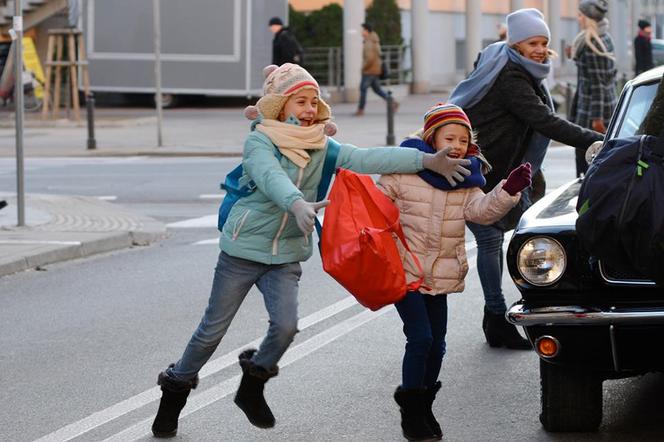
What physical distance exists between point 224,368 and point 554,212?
215 cm

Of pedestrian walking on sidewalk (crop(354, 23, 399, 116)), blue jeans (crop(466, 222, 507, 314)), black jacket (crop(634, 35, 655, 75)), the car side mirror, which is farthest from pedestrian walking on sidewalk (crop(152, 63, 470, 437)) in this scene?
black jacket (crop(634, 35, 655, 75))

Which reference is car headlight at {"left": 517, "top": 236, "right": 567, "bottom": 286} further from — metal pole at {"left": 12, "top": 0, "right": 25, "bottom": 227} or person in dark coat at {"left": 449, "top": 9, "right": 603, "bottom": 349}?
metal pole at {"left": 12, "top": 0, "right": 25, "bottom": 227}

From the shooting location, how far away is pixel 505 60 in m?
8.01

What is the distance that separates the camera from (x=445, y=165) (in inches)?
240

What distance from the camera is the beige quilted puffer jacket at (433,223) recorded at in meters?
6.22

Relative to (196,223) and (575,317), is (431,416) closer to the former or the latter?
(575,317)

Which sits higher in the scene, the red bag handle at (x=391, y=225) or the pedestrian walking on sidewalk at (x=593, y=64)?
the pedestrian walking on sidewalk at (x=593, y=64)

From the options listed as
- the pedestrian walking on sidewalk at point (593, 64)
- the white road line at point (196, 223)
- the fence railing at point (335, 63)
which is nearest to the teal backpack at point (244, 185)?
the pedestrian walking on sidewalk at point (593, 64)

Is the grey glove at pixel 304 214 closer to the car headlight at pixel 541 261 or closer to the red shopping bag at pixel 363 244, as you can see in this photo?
the red shopping bag at pixel 363 244

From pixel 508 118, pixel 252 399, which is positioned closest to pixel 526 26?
pixel 508 118

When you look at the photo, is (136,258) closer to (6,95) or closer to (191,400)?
(191,400)

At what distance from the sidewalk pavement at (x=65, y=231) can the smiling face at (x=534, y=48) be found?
5.08 metres

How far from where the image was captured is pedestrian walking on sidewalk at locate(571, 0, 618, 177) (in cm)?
1318

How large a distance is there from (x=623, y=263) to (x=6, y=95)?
29.4m
